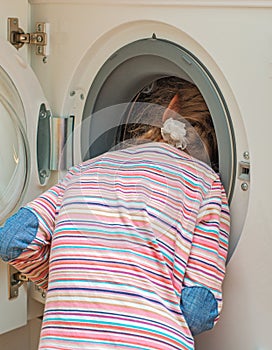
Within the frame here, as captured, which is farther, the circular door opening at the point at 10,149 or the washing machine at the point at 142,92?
the circular door opening at the point at 10,149

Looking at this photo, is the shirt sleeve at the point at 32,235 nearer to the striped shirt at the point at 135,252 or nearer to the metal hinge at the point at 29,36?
the striped shirt at the point at 135,252

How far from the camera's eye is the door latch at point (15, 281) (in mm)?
1584

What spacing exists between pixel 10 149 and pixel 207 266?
0.52 metres

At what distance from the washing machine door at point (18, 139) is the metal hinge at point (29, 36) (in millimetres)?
69

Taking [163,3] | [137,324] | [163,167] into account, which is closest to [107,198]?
[163,167]

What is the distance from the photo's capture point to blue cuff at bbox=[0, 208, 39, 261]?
4.35 feet

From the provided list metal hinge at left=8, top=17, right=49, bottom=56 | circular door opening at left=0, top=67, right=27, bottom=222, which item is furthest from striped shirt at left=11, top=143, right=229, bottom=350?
metal hinge at left=8, top=17, right=49, bottom=56

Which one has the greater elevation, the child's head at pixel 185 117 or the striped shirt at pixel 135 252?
the child's head at pixel 185 117

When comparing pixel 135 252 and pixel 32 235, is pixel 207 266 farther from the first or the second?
pixel 32 235

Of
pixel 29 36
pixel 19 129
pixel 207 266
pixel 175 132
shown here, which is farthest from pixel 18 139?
pixel 207 266

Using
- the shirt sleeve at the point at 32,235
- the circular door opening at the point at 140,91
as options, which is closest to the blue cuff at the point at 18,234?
the shirt sleeve at the point at 32,235

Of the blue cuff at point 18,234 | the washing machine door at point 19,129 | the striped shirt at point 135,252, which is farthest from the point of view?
the washing machine door at point 19,129

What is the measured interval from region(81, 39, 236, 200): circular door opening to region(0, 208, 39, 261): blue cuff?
0.24 m

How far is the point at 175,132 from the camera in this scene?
138 centimetres
